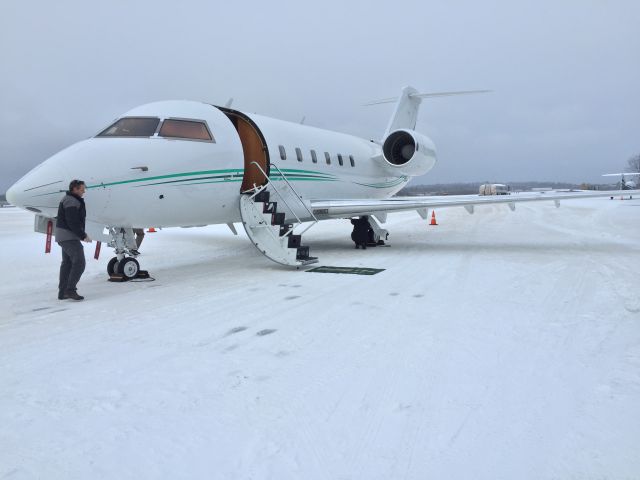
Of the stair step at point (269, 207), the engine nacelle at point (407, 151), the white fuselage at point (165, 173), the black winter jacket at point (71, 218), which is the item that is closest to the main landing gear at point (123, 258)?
the white fuselage at point (165, 173)

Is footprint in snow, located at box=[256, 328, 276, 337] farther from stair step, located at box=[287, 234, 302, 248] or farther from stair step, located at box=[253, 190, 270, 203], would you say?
stair step, located at box=[253, 190, 270, 203]

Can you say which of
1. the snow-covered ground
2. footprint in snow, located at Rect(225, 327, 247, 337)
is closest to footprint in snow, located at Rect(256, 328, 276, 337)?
the snow-covered ground

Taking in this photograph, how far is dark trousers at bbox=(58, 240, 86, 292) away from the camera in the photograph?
6594 mm

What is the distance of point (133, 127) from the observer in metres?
7.86

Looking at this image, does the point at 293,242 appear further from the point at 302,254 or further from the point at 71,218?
the point at 71,218

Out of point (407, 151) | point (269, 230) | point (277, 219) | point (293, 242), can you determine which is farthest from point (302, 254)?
point (407, 151)

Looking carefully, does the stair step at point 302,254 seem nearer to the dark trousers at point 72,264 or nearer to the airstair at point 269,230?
the airstair at point 269,230

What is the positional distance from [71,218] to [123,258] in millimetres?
1636

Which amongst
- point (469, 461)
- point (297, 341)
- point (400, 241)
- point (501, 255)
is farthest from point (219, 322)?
point (400, 241)

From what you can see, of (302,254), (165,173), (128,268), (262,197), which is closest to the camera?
(165,173)

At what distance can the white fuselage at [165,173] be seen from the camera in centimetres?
688

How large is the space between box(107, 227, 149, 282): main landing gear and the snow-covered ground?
0.59 m

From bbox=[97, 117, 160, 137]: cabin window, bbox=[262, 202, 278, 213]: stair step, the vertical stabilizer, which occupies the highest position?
the vertical stabilizer

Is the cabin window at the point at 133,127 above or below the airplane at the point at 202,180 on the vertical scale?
above
